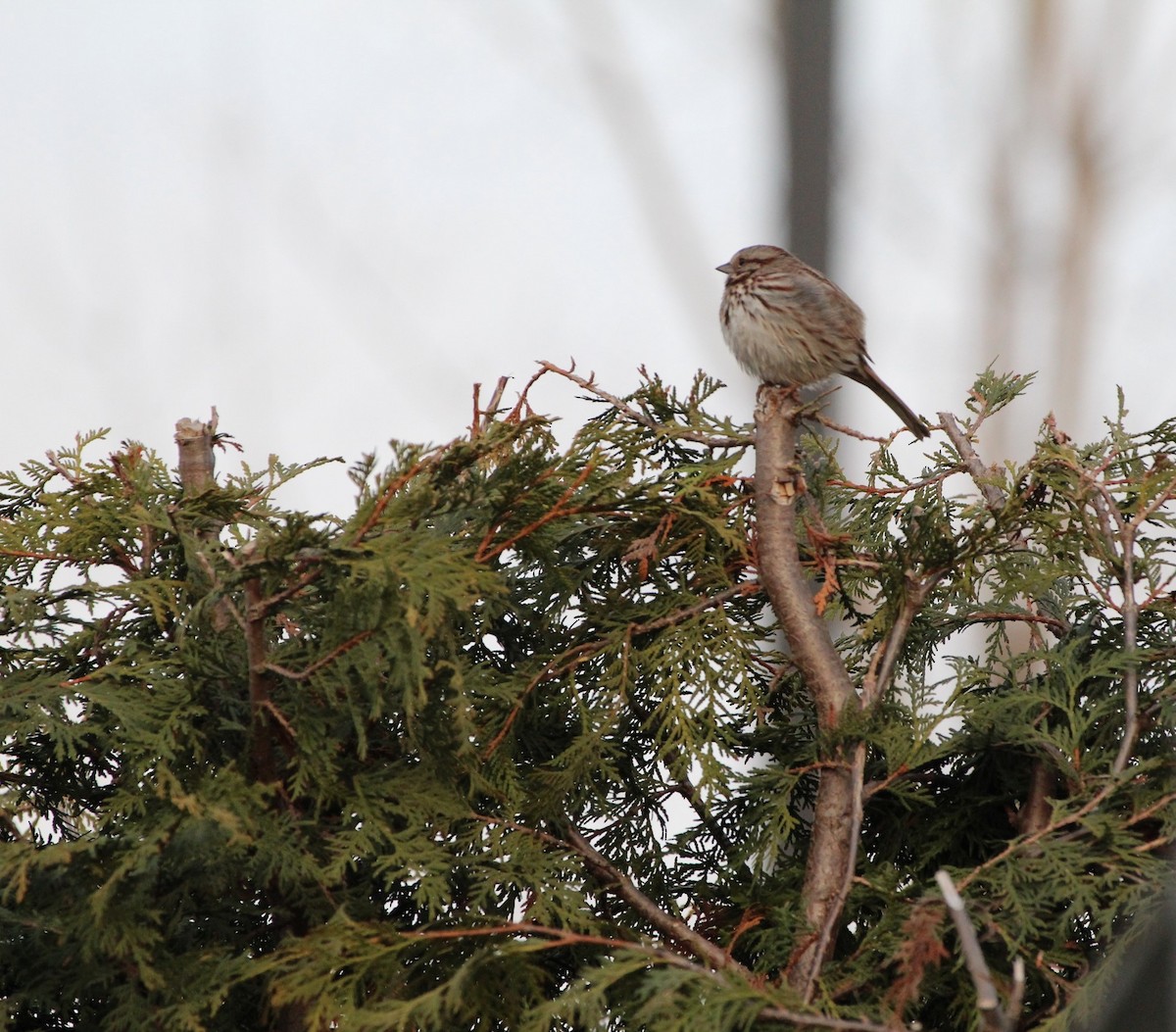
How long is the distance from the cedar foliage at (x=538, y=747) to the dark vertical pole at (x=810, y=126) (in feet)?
3.37

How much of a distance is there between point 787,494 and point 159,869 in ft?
1.95

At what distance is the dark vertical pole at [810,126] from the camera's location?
7.37 ft

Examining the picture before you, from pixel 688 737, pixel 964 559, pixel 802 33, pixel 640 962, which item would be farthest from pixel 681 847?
pixel 802 33

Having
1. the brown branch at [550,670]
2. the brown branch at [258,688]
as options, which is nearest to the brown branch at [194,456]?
the brown branch at [258,688]

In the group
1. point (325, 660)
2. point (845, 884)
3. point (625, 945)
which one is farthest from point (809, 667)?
point (325, 660)

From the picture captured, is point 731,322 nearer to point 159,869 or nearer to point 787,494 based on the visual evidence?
point 787,494

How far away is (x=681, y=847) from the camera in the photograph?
1211mm

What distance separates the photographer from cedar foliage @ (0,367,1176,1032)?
3.21 feet

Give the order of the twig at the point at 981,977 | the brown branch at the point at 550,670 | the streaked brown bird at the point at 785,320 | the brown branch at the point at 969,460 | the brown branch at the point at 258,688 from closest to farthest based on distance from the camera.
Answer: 1. the twig at the point at 981,977
2. the brown branch at the point at 258,688
3. the brown branch at the point at 550,670
4. the brown branch at the point at 969,460
5. the streaked brown bird at the point at 785,320

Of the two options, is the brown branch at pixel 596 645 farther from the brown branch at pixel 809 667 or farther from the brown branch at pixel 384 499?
the brown branch at pixel 384 499

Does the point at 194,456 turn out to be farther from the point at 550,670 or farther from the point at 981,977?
the point at 981,977

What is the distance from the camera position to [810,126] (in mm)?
2273

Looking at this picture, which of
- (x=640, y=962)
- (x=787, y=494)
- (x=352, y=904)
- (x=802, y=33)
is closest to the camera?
(x=640, y=962)

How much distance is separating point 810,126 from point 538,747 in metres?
1.43
